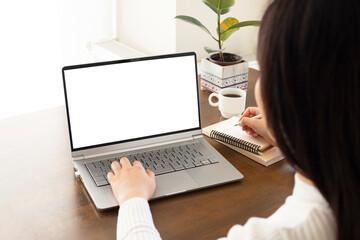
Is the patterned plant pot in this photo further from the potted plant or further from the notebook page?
the notebook page

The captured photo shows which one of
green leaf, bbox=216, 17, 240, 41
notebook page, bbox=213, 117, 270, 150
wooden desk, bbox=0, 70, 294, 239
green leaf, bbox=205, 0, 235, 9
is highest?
green leaf, bbox=205, 0, 235, 9

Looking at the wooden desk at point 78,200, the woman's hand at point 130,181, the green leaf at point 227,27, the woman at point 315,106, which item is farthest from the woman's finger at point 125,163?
the green leaf at point 227,27

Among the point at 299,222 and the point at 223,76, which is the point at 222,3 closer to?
the point at 223,76

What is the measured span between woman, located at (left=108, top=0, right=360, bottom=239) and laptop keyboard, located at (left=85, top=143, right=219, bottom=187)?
44 centimetres

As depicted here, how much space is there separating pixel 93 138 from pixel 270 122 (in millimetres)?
598

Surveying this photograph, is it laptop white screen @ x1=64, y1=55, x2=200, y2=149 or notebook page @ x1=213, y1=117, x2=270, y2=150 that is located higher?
laptop white screen @ x1=64, y1=55, x2=200, y2=149

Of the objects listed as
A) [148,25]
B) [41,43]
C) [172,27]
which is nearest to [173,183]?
[172,27]

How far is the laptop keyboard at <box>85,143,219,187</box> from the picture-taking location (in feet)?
3.64

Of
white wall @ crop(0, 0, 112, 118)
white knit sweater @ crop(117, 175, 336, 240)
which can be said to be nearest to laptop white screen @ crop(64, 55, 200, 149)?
white knit sweater @ crop(117, 175, 336, 240)

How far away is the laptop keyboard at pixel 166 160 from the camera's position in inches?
43.7

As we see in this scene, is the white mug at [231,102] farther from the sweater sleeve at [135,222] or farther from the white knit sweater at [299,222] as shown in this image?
the white knit sweater at [299,222]

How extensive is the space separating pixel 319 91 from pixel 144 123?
2.22ft

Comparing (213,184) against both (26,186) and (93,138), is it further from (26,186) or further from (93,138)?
(26,186)

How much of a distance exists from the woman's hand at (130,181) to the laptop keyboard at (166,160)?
4cm
